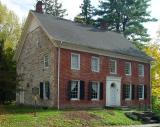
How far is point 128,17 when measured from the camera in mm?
53438

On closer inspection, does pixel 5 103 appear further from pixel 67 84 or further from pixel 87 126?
pixel 87 126

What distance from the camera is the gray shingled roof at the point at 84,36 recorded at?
31.6 metres

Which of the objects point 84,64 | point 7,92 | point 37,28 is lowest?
point 7,92

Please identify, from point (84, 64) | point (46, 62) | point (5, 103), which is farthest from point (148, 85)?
point (5, 103)

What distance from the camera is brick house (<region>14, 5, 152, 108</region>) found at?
3036 cm

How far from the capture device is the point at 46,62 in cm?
3206

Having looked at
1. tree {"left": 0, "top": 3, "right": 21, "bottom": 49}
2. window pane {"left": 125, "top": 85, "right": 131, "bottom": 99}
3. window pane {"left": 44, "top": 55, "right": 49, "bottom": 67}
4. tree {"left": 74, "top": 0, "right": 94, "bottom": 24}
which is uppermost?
tree {"left": 74, "top": 0, "right": 94, "bottom": 24}

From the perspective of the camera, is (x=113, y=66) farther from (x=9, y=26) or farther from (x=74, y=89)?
(x=9, y=26)

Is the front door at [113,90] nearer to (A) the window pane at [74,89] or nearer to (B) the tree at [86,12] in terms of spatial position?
(A) the window pane at [74,89]

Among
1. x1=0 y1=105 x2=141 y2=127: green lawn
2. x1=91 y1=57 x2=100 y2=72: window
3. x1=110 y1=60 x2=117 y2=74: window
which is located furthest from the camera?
x1=110 y1=60 x2=117 y2=74: window

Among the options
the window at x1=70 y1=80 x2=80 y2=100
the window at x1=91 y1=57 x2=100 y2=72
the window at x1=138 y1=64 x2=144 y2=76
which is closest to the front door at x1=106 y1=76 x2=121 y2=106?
the window at x1=91 y1=57 x2=100 y2=72

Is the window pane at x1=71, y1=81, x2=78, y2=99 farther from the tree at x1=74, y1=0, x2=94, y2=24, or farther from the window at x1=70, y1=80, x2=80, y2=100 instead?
the tree at x1=74, y1=0, x2=94, y2=24

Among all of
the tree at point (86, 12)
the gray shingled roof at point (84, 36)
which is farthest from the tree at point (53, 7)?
the gray shingled roof at point (84, 36)

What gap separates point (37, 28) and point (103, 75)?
749cm
